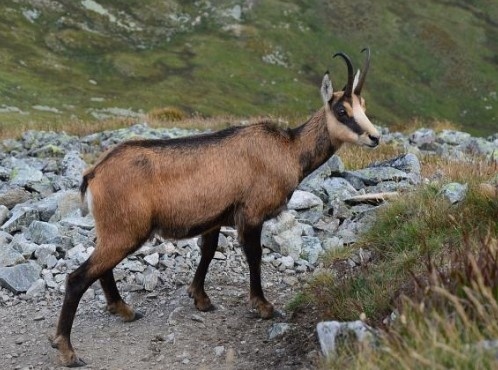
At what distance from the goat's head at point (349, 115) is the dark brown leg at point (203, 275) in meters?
2.14

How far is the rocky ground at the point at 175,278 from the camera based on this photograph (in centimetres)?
770

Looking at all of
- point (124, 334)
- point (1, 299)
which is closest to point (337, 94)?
point (124, 334)

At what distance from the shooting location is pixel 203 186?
8.27 metres

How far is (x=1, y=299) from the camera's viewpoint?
9.40 metres

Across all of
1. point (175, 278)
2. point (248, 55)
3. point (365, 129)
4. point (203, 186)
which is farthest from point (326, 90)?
point (248, 55)

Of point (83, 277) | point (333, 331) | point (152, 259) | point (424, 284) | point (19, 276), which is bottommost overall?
point (19, 276)

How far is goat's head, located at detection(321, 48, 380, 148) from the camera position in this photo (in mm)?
8773

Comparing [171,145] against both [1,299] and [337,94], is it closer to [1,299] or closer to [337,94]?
[337,94]

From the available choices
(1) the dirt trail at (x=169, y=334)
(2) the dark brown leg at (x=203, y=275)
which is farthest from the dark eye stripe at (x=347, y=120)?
(1) the dirt trail at (x=169, y=334)

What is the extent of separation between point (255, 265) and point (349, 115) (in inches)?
93.0

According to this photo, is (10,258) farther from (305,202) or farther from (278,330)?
(305,202)

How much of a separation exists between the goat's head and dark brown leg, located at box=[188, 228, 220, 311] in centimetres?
214

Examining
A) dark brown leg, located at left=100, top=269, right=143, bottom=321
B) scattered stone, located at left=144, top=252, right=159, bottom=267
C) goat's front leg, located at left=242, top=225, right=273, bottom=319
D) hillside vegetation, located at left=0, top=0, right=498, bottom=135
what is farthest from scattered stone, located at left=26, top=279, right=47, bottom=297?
hillside vegetation, located at left=0, top=0, right=498, bottom=135

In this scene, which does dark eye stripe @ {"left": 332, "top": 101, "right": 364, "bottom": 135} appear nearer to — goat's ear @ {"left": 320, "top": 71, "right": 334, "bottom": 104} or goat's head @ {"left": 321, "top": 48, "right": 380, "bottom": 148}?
goat's head @ {"left": 321, "top": 48, "right": 380, "bottom": 148}
